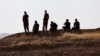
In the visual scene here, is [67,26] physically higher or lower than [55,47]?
higher

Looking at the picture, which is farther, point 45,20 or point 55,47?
point 45,20

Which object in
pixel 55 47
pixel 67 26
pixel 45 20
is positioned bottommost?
pixel 55 47

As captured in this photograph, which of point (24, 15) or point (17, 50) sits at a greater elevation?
point (24, 15)

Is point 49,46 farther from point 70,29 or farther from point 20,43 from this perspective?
point 70,29

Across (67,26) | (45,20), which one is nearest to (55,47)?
(67,26)

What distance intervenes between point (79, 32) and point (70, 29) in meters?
1.52

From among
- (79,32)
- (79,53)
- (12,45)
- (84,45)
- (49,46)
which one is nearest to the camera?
(79,53)

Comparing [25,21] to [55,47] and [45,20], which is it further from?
[55,47]

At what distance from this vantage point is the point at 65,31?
3672 centimetres

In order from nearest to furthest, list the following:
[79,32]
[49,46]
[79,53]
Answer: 1. [79,53]
2. [49,46]
3. [79,32]

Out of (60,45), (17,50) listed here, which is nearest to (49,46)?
(60,45)

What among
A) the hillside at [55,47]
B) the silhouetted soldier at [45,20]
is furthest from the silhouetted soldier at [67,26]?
the hillside at [55,47]

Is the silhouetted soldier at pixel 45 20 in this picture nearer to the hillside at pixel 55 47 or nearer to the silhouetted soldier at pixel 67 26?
the silhouetted soldier at pixel 67 26

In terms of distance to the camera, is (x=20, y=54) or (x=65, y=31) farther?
(x=65, y=31)
